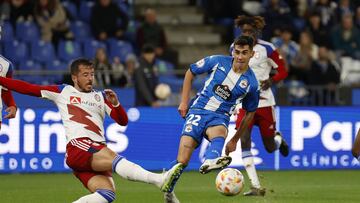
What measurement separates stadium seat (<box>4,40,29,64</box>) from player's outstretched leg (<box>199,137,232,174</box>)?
1042 cm

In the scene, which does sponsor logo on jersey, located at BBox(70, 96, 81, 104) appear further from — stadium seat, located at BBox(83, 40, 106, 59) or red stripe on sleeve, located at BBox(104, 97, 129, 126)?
stadium seat, located at BBox(83, 40, 106, 59)

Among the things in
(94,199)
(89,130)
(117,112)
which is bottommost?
(94,199)

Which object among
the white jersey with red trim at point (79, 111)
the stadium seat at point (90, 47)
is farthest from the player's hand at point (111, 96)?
the stadium seat at point (90, 47)

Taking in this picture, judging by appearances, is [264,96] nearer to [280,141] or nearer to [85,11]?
[280,141]

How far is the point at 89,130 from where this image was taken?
10867 mm

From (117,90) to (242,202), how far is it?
24.1 feet

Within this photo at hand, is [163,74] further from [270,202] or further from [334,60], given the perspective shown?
Answer: [270,202]

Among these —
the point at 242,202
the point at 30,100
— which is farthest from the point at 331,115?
the point at 242,202

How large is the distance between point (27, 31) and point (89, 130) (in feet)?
35.8


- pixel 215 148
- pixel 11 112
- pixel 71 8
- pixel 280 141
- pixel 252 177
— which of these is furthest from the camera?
pixel 71 8

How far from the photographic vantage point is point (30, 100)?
18734 mm

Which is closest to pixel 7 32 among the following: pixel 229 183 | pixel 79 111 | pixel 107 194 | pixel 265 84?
pixel 265 84

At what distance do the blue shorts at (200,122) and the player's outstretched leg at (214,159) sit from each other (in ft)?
0.78

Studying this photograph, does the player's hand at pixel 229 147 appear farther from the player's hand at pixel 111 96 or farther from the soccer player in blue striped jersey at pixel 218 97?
the player's hand at pixel 111 96
